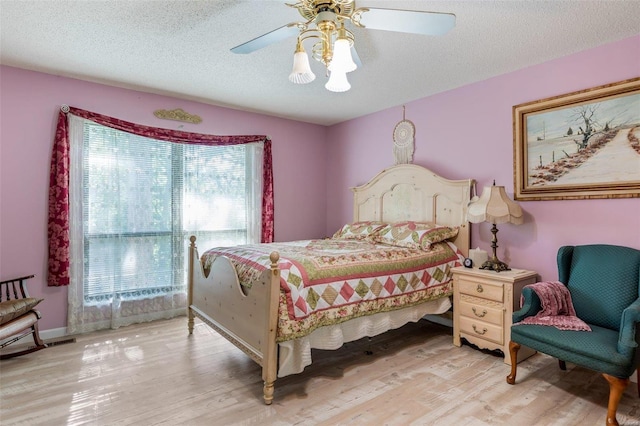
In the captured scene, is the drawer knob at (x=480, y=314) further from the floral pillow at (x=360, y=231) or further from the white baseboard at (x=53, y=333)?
the white baseboard at (x=53, y=333)

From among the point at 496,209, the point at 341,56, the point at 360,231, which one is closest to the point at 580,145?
the point at 496,209

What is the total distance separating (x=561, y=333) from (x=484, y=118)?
84.4 inches

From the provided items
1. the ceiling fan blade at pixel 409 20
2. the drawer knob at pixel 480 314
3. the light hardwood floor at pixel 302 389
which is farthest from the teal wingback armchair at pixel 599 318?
the ceiling fan blade at pixel 409 20

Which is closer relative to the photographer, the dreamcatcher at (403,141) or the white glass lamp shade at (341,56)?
the white glass lamp shade at (341,56)

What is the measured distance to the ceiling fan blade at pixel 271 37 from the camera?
1.94 meters

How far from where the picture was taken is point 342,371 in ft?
8.73

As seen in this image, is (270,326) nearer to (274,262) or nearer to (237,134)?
(274,262)

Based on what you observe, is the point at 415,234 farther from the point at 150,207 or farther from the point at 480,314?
the point at 150,207

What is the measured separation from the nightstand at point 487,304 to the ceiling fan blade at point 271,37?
238cm

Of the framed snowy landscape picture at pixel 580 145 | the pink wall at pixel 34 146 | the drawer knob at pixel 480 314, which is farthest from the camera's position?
the pink wall at pixel 34 146

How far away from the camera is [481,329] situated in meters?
2.93

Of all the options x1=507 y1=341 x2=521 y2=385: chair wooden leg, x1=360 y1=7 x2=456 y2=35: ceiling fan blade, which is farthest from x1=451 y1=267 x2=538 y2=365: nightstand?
x1=360 y1=7 x2=456 y2=35: ceiling fan blade

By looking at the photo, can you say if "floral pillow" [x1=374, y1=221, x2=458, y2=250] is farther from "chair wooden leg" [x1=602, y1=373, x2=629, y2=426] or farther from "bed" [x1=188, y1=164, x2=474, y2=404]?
"chair wooden leg" [x1=602, y1=373, x2=629, y2=426]

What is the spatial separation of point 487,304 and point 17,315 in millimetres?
3767
